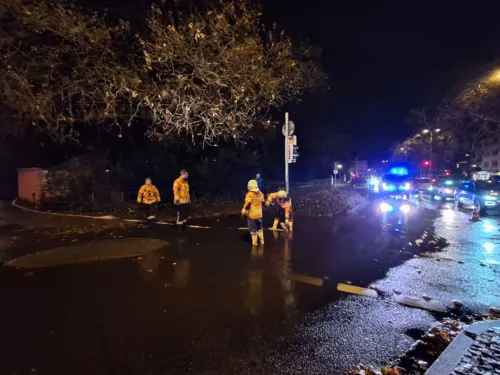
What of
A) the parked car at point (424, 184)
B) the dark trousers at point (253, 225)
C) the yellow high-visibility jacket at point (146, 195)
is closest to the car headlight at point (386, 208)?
the parked car at point (424, 184)

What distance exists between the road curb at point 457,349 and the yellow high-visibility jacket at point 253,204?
5.11 metres

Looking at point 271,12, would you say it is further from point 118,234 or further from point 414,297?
point 414,297

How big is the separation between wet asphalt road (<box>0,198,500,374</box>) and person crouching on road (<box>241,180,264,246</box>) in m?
0.44

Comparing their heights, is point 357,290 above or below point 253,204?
below

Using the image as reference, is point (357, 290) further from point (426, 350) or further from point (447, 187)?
point (447, 187)

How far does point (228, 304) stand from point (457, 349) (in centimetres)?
286

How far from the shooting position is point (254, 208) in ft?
27.4

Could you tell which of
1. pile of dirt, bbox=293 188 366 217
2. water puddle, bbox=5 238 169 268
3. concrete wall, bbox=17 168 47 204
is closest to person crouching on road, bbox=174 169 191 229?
water puddle, bbox=5 238 169 268

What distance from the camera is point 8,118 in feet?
45.4

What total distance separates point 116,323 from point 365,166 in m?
65.5

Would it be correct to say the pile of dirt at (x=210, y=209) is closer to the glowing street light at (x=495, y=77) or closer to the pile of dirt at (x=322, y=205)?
the pile of dirt at (x=322, y=205)

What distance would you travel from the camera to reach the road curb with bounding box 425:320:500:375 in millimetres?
3171

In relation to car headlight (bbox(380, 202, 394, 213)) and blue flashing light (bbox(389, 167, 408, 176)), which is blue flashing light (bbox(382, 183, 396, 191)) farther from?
car headlight (bbox(380, 202, 394, 213))

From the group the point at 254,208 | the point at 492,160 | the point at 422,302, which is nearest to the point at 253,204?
the point at 254,208
